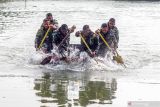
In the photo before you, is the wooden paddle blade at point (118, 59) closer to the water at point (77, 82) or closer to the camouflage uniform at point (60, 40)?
the water at point (77, 82)

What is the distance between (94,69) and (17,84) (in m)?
4.41

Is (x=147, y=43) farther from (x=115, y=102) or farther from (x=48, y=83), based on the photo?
(x=115, y=102)

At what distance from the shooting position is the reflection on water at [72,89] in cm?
1333

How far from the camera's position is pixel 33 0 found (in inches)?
3172

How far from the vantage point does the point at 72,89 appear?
49.0ft

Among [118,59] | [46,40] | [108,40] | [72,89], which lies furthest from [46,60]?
[72,89]

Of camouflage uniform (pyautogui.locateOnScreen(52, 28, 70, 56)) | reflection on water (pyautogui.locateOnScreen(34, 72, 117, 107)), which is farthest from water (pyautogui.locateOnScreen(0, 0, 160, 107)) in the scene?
camouflage uniform (pyautogui.locateOnScreen(52, 28, 70, 56))

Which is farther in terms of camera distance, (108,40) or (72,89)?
(108,40)

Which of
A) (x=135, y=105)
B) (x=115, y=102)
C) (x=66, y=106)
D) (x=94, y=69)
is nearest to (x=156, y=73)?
(x=94, y=69)

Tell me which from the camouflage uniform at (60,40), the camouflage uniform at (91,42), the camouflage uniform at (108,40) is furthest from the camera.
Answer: the camouflage uniform at (108,40)

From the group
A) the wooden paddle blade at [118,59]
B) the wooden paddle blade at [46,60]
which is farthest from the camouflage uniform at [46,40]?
the wooden paddle blade at [118,59]

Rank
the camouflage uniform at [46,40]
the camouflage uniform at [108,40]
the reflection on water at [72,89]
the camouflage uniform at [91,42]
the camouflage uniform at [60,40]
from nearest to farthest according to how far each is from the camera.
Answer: the reflection on water at [72,89] < the camouflage uniform at [91,42] < the camouflage uniform at [60,40] < the camouflage uniform at [108,40] < the camouflage uniform at [46,40]

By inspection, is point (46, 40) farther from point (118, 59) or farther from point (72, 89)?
point (72, 89)

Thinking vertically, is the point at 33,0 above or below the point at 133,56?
above
